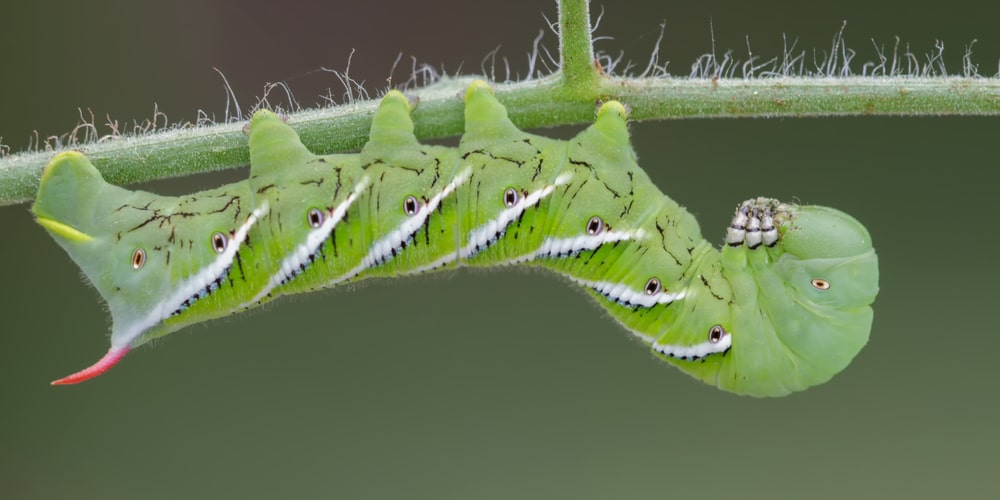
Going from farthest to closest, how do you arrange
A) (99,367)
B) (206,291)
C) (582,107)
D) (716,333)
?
(716,333)
(206,291)
(99,367)
(582,107)

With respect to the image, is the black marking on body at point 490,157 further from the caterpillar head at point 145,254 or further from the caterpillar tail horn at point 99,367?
the caterpillar tail horn at point 99,367

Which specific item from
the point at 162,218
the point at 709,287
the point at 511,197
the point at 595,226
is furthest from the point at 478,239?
the point at 162,218

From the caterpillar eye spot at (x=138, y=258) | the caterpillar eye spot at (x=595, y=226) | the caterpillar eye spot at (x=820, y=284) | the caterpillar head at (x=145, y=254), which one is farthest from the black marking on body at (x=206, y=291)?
the caterpillar eye spot at (x=820, y=284)

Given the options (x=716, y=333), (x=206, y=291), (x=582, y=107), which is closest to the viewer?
(x=582, y=107)

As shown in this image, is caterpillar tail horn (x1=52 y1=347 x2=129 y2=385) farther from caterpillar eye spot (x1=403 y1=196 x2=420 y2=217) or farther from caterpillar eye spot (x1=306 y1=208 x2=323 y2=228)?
caterpillar eye spot (x1=403 y1=196 x2=420 y2=217)

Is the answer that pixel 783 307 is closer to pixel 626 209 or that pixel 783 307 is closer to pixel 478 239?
pixel 626 209

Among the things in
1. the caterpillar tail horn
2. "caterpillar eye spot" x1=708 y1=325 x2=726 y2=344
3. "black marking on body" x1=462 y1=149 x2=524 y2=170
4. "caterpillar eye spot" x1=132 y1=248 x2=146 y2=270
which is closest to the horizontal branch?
"black marking on body" x1=462 y1=149 x2=524 y2=170

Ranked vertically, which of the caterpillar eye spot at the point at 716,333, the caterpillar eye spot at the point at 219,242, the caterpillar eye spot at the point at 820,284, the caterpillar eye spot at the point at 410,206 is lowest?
the caterpillar eye spot at the point at 716,333

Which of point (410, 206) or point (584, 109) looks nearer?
point (584, 109)
